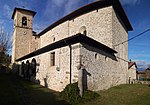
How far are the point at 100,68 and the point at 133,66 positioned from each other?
21.1 metres

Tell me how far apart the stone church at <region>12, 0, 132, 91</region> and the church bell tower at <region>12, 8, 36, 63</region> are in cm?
653

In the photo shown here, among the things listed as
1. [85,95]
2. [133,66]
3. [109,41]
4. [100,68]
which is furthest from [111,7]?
[133,66]

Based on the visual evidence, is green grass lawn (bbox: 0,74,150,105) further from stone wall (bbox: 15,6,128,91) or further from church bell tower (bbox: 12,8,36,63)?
church bell tower (bbox: 12,8,36,63)

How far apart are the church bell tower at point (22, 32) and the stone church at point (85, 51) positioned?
653cm

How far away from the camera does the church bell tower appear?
1141 inches

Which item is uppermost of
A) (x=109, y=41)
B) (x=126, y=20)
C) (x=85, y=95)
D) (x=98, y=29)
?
(x=126, y=20)

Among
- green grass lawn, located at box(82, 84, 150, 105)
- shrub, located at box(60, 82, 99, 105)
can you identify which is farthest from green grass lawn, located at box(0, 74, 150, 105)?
shrub, located at box(60, 82, 99, 105)

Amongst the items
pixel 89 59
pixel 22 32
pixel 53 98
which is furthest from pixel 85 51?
pixel 22 32

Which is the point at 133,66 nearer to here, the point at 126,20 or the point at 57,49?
the point at 126,20

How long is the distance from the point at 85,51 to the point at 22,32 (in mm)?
22794

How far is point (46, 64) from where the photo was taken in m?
13.9

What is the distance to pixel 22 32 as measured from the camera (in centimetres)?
2986

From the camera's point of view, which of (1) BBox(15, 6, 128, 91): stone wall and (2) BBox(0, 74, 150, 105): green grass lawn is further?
(1) BBox(15, 6, 128, 91): stone wall

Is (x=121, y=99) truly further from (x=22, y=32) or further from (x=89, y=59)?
(x=22, y=32)
